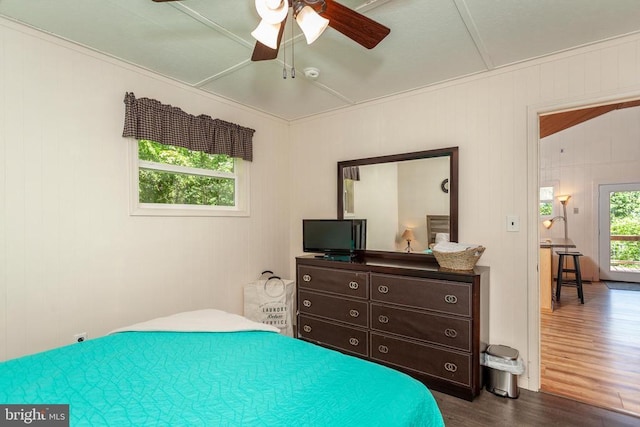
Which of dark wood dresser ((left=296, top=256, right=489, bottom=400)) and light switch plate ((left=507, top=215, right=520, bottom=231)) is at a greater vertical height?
light switch plate ((left=507, top=215, right=520, bottom=231))

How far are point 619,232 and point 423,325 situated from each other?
6.42m

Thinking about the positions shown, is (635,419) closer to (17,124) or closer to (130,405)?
(130,405)

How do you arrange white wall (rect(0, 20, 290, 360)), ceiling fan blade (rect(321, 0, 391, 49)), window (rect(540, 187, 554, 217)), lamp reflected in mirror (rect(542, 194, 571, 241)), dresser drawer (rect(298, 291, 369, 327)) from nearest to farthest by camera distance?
ceiling fan blade (rect(321, 0, 391, 49)) → white wall (rect(0, 20, 290, 360)) → dresser drawer (rect(298, 291, 369, 327)) → lamp reflected in mirror (rect(542, 194, 571, 241)) → window (rect(540, 187, 554, 217))

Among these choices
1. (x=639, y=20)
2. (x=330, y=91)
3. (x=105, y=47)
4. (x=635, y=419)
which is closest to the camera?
(x=639, y=20)

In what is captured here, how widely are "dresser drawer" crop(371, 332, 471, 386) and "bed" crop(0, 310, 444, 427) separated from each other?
1216 mm

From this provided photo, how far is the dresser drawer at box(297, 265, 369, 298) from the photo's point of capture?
2.78m

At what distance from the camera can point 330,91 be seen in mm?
3010

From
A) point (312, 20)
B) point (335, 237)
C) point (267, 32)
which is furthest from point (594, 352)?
point (267, 32)

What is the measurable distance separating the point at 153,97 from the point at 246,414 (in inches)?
98.3

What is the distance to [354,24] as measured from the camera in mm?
1477

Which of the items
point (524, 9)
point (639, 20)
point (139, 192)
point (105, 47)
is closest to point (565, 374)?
point (639, 20)

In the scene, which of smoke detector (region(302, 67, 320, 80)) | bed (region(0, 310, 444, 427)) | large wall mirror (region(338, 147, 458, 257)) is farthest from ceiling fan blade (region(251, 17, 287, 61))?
large wall mirror (region(338, 147, 458, 257))

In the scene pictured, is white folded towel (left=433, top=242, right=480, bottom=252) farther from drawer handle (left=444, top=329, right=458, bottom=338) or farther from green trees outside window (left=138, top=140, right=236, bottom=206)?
green trees outside window (left=138, top=140, right=236, bottom=206)

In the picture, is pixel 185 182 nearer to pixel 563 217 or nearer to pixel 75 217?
pixel 75 217
